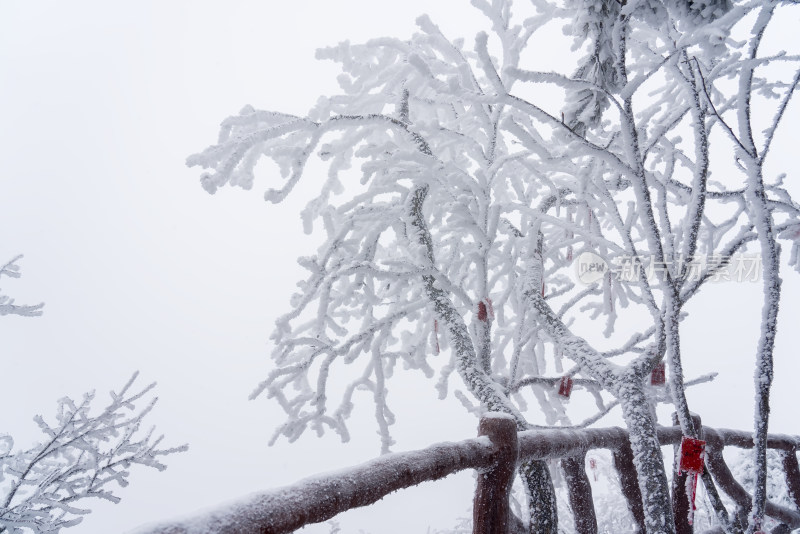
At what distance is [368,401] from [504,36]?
145041 millimetres

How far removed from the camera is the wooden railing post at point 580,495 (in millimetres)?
1956

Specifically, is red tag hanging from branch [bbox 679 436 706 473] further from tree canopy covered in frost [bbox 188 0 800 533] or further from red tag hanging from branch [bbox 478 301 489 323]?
red tag hanging from branch [bbox 478 301 489 323]

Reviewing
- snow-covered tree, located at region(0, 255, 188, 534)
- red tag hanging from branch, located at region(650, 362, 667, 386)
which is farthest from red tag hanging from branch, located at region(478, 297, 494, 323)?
snow-covered tree, located at region(0, 255, 188, 534)

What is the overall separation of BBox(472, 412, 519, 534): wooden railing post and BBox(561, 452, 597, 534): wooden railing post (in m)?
0.73

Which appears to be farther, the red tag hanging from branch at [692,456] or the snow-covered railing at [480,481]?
the red tag hanging from branch at [692,456]

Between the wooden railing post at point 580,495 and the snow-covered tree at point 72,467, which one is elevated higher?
the snow-covered tree at point 72,467

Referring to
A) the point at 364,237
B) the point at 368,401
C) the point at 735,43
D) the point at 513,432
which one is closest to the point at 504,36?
the point at 735,43

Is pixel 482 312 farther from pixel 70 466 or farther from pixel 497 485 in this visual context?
pixel 70 466

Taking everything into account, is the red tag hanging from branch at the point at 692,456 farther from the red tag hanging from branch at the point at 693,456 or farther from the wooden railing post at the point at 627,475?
the wooden railing post at the point at 627,475

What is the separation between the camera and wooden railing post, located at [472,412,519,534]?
→ 1354 mm

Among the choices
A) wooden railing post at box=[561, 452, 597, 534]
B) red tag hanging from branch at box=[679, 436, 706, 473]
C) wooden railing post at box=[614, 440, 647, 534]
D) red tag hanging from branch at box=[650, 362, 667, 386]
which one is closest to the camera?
red tag hanging from branch at box=[679, 436, 706, 473]

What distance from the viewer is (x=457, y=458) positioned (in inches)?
49.4

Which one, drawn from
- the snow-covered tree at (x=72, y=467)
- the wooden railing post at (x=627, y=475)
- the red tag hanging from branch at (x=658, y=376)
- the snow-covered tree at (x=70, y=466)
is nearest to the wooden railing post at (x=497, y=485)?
the wooden railing post at (x=627, y=475)

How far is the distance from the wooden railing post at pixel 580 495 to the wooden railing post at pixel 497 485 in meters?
0.73
